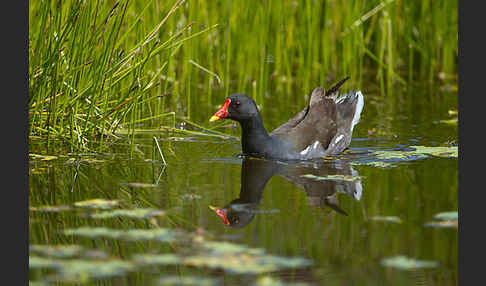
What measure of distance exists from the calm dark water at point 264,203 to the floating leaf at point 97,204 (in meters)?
0.08

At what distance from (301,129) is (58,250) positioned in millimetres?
3633

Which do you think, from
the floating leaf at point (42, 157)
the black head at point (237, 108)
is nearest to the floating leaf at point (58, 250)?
the floating leaf at point (42, 157)

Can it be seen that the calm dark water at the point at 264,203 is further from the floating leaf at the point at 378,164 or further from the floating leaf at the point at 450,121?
the floating leaf at the point at 450,121

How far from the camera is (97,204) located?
524cm

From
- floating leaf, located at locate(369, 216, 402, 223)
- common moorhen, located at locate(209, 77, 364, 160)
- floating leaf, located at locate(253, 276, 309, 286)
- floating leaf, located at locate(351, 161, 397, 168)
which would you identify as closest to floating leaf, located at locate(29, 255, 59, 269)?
floating leaf, located at locate(253, 276, 309, 286)

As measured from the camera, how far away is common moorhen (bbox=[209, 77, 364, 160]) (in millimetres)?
7059

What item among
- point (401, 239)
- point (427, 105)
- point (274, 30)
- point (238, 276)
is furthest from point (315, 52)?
point (238, 276)

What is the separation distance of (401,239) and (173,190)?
1875 millimetres

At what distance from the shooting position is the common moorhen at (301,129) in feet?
23.2

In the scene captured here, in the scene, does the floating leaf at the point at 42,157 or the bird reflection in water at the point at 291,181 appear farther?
the floating leaf at the point at 42,157

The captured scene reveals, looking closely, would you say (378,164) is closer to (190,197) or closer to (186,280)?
(190,197)

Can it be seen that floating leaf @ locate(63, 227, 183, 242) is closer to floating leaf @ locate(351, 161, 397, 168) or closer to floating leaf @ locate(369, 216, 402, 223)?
floating leaf @ locate(369, 216, 402, 223)

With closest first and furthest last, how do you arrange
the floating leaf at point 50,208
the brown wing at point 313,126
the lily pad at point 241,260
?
the lily pad at point 241,260, the floating leaf at point 50,208, the brown wing at point 313,126

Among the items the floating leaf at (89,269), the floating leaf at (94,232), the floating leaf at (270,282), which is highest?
the floating leaf at (94,232)
